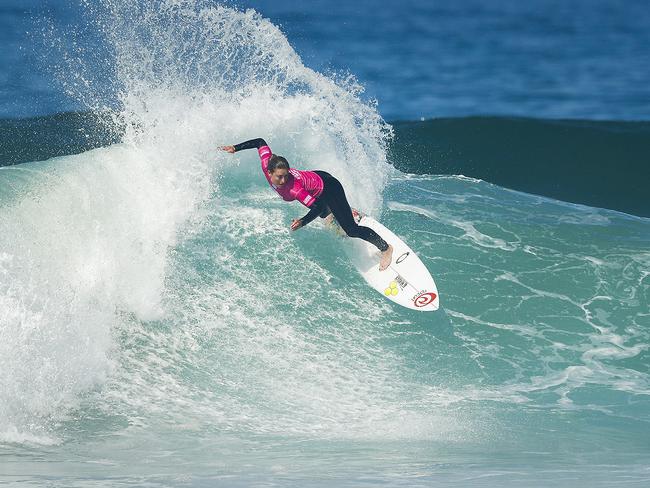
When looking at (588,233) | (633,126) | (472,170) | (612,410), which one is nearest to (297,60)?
(588,233)

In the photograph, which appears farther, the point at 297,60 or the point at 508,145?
the point at 508,145

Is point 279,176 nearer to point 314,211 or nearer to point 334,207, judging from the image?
point 314,211

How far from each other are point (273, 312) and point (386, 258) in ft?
4.66

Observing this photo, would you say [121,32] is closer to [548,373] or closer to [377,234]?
[377,234]

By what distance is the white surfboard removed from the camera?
10.2 meters

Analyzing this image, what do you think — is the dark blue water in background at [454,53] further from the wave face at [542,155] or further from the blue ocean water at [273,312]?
the blue ocean water at [273,312]

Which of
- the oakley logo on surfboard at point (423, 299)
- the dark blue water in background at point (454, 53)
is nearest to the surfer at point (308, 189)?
the oakley logo on surfboard at point (423, 299)

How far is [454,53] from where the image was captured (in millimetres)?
33219

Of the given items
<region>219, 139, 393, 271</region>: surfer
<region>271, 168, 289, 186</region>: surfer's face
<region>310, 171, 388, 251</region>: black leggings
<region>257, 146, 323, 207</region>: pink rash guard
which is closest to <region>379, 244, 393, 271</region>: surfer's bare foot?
<region>310, 171, 388, 251</region>: black leggings

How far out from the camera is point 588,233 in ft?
41.9

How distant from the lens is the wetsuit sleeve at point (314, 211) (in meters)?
9.50

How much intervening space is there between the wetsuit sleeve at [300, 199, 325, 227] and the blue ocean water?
1.13 meters

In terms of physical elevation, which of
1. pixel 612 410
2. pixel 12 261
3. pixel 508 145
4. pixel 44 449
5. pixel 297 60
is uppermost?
pixel 508 145

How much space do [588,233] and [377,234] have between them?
3.87 meters
